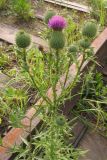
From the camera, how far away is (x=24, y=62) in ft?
7.10

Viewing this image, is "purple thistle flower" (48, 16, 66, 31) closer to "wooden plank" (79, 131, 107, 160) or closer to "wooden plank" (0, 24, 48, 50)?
"wooden plank" (79, 131, 107, 160)

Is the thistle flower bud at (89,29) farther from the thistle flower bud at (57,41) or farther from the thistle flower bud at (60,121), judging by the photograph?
the thistle flower bud at (60,121)

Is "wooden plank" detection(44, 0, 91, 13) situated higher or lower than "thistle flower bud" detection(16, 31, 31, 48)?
lower

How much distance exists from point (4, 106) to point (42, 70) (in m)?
0.49

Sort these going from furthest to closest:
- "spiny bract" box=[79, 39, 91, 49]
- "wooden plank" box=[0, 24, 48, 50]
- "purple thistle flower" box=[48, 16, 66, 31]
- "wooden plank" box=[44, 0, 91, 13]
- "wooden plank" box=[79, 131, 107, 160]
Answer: "wooden plank" box=[44, 0, 91, 13] → "wooden plank" box=[0, 24, 48, 50] → "wooden plank" box=[79, 131, 107, 160] → "spiny bract" box=[79, 39, 91, 49] → "purple thistle flower" box=[48, 16, 66, 31]

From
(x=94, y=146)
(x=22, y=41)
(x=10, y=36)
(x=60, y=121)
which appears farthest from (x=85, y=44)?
(x=10, y=36)

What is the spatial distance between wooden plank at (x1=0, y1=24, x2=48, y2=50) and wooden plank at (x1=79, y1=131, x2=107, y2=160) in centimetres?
97

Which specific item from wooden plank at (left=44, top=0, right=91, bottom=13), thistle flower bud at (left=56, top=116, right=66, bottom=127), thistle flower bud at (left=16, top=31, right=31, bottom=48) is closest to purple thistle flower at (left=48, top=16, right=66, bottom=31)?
thistle flower bud at (left=16, top=31, right=31, bottom=48)

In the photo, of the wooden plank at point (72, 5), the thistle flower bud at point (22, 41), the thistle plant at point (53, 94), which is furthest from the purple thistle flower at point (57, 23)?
the wooden plank at point (72, 5)

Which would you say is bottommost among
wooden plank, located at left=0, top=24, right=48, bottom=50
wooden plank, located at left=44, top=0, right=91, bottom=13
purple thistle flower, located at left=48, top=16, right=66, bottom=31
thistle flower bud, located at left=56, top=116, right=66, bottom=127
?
thistle flower bud, located at left=56, top=116, right=66, bottom=127

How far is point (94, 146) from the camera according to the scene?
3.08m

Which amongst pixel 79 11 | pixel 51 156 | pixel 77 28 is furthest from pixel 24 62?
pixel 79 11

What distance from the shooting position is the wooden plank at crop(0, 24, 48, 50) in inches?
142

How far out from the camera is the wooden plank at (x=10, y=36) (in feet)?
11.8
